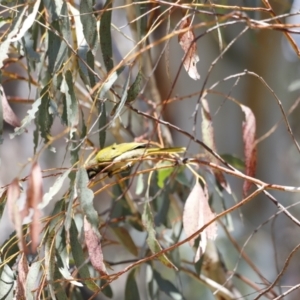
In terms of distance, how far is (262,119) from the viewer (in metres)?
2.11

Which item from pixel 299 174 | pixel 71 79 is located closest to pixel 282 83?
pixel 299 174

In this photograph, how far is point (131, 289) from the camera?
104 cm

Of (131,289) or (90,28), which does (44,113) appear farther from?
(131,289)

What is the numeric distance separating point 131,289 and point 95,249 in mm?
424

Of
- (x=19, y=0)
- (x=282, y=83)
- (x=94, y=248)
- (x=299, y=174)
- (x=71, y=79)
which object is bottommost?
(x=299, y=174)

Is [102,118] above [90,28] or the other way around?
the other way around

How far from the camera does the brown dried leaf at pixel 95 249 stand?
25.1 inches

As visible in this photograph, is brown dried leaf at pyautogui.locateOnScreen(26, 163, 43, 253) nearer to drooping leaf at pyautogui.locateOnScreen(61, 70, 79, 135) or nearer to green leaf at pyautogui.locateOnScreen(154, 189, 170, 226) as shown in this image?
drooping leaf at pyautogui.locateOnScreen(61, 70, 79, 135)

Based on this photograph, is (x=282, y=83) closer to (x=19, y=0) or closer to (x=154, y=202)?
(x=154, y=202)

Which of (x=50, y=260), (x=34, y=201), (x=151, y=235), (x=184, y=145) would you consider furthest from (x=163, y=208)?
(x=184, y=145)

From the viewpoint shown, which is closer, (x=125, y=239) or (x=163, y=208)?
(x=163, y=208)

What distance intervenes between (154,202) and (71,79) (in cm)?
48

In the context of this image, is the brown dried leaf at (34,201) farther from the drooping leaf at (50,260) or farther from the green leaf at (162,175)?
the green leaf at (162,175)

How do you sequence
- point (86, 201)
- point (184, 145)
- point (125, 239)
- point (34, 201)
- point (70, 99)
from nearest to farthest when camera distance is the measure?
point (34, 201), point (86, 201), point (70, 99), point (125, 239), point (184, 145)
